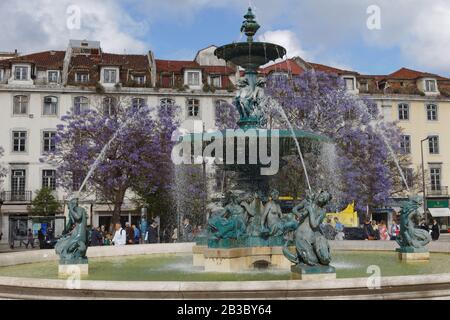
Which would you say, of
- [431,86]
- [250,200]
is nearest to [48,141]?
[431,86]

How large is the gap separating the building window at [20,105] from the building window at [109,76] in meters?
5.85

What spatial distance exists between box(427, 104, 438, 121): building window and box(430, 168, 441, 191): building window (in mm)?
4241

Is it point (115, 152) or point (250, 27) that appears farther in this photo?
point (115, 152)

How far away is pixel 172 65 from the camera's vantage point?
4638cm

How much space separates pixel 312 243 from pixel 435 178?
41.6 metres

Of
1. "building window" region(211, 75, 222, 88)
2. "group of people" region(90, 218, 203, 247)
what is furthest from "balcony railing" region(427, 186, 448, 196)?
"group of people" region(90, 218, 203, 247)

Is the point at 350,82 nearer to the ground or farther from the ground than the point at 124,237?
farther from the ground

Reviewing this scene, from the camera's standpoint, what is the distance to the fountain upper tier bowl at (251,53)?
11738 mm

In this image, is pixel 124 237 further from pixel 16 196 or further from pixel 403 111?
pixel 403 111

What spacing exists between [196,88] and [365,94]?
13.4m

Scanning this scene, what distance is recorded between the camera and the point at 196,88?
43.1 metres

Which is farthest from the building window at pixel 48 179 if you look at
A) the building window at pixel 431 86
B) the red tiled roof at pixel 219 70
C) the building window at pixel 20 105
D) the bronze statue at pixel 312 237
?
the bronze statue at pixel 312 237

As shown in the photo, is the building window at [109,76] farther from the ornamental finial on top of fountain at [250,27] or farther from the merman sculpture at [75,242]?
the merman sculpture at [75,242]

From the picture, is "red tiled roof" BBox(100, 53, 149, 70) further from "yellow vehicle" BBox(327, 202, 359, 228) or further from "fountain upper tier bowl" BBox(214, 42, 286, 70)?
"fountain upper tier bowl" BBox(214, 42, 286, 70)
